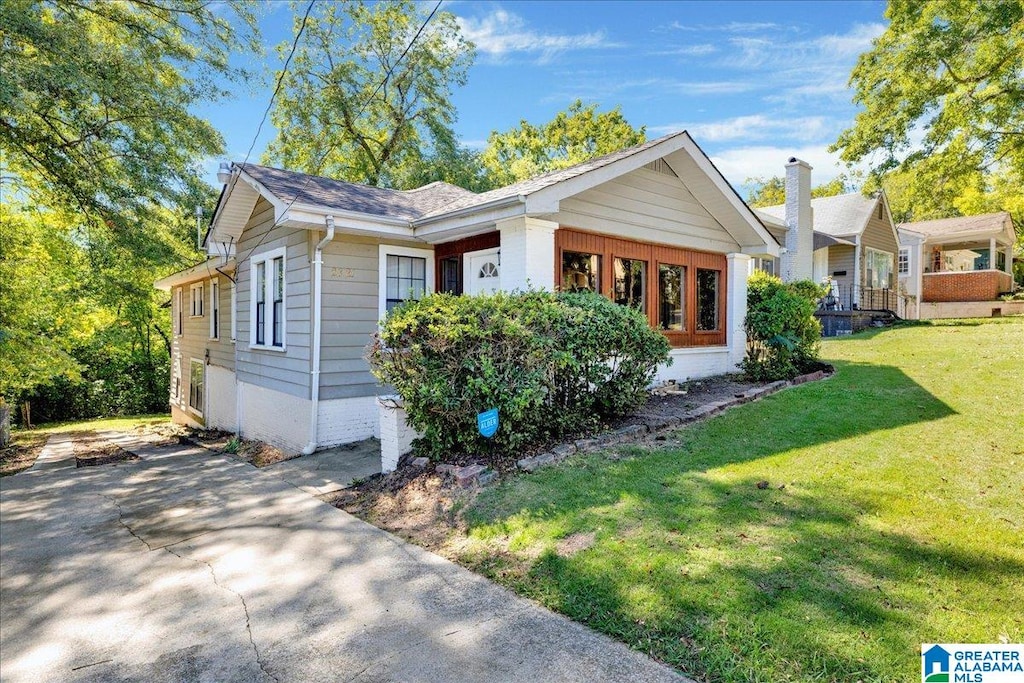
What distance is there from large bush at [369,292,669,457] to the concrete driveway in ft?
4.52

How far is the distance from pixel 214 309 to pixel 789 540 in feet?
46.8

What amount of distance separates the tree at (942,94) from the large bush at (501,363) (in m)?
13.8

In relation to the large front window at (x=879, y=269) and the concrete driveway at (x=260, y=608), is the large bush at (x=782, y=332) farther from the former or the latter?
the large front window at (x=879, y=269)

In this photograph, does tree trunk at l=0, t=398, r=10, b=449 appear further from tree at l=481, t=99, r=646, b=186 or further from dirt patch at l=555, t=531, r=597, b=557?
tree at l=481, t=99, r=646, b=186

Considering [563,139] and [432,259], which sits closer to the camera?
[432,259]

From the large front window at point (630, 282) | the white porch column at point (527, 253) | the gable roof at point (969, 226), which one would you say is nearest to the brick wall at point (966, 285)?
the gable roof at point (969, 226)

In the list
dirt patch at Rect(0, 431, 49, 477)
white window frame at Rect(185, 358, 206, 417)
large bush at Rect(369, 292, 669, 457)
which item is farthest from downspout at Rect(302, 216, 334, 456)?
white window frame at Rect(185, 358, 206, 417)

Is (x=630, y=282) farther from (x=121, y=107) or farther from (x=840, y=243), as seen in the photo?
(x=840, y=243)

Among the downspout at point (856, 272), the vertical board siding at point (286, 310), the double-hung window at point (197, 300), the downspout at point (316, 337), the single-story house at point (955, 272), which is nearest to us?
the downspout at point (316, 337)

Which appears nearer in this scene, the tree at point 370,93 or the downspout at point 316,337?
the downspout at point 316,337

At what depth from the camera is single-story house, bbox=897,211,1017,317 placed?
2289 cm

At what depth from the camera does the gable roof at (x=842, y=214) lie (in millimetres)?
21172

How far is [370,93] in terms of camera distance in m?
23.6

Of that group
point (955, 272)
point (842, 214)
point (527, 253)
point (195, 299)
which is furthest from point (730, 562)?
point (955, 272)
